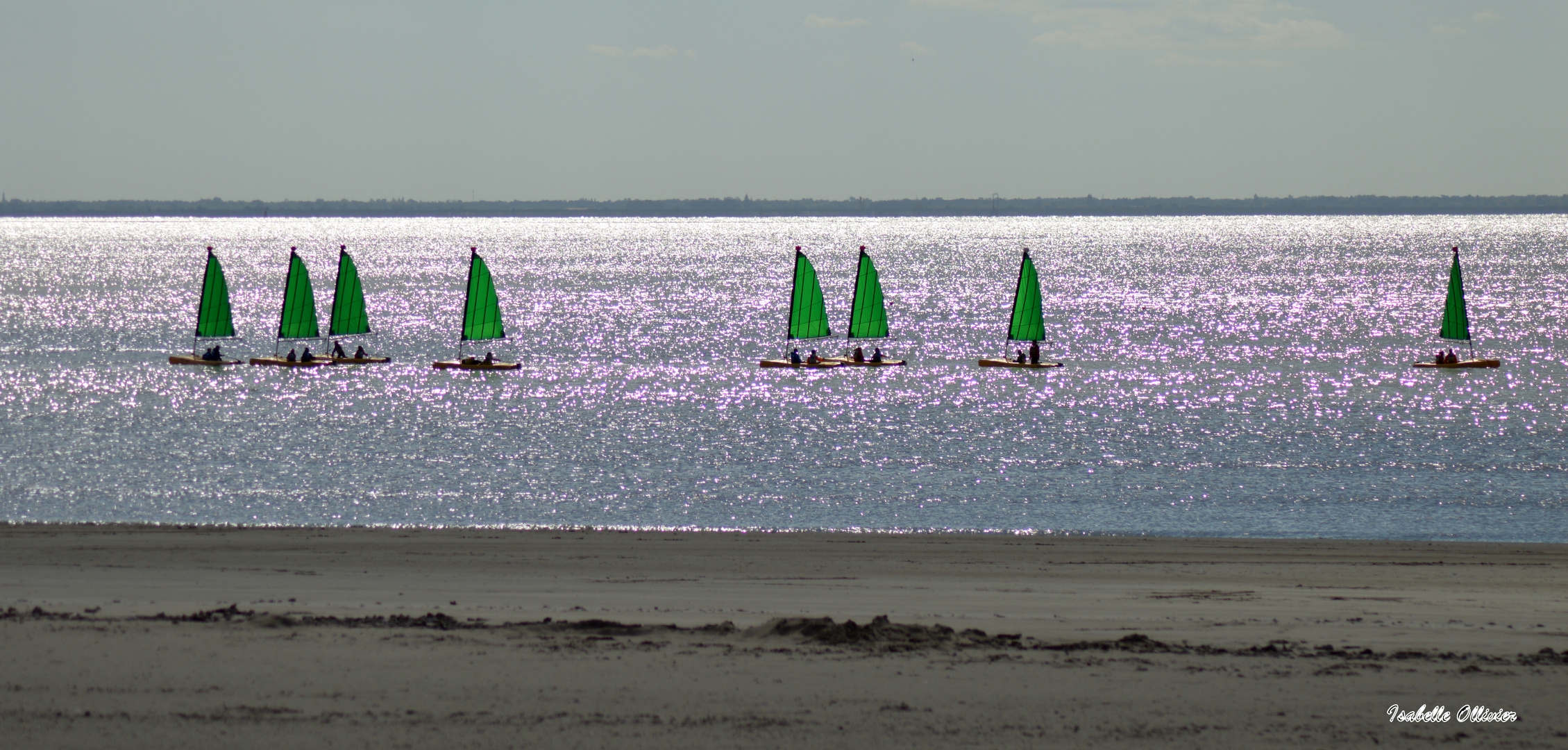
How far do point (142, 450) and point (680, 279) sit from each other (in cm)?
13990

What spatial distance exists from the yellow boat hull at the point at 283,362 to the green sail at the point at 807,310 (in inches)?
978

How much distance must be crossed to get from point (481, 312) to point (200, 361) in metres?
14.8

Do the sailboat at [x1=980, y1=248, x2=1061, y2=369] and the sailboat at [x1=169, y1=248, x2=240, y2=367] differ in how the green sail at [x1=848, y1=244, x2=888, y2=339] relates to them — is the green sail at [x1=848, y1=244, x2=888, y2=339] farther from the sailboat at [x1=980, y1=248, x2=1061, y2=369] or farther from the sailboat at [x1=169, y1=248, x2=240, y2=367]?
the sailboat at [x1=169, y1=248, x2=240, y2=367]

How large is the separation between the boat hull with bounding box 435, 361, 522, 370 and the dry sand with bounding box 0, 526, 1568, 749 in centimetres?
5070

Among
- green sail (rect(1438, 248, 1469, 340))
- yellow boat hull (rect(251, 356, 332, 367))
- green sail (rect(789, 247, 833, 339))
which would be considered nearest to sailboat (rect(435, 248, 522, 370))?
yellow boat hull (rect(251, 356, 332, 367))

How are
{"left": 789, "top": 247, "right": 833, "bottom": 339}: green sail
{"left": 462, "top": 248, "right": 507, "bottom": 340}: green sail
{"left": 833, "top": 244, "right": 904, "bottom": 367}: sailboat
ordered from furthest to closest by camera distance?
{"left": 462, "top": 248, "right": 507, "bottom": 340}: green sail → {"left": 833, "top": 244, "right": 904, "bottom": 367}: sailboat → {"left": 789, "top": 247, "right": 833, "bottom": 339}: green sail

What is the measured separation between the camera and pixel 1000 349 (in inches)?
3521

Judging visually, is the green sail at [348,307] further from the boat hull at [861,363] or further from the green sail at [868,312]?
the green sail at [868,312]

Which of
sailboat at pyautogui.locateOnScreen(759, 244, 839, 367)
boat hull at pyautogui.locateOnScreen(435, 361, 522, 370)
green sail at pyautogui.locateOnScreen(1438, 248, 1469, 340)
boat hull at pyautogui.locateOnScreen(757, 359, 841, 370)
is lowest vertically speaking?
boat hull at pyautogui.locateOnScreen(435, 361, 522, 370)

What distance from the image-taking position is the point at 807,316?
73500 millimetres

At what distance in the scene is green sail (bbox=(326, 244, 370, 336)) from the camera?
77.2 m

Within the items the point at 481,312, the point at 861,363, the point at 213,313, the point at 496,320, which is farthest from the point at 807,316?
the point at 213,313

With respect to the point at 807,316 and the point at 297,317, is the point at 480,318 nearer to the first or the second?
the point at 297,317

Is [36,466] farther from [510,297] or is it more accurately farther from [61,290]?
[61,290]
